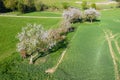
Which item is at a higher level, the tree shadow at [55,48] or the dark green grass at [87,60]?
the tree shadow at [55,48]

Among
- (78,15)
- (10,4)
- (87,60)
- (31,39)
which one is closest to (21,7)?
(10,4)

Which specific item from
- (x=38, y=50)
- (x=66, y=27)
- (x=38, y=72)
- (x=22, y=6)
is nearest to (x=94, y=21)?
(x=66, y=27)

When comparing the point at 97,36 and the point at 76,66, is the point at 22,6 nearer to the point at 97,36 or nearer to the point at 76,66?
the point at 97,36

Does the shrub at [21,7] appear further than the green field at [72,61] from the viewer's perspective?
Yes

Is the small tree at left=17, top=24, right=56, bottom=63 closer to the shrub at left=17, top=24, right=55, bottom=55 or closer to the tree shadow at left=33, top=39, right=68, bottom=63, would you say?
the shrub at left=17, top=24, right=55, bottom=55

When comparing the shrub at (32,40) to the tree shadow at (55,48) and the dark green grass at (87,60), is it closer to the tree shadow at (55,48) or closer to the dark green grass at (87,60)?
the tree shadow at (55,48)

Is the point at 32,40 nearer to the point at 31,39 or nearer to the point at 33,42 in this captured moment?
the point at 31,39

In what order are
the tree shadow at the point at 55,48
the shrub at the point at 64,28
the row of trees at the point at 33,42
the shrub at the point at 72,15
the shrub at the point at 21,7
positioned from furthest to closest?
the shrub at the point at 21,7
the shrub at the point at 72,15
the shrub at the point at 64,28
the tree shadow at the point at 55,48
the row of trees at the point at 33,42

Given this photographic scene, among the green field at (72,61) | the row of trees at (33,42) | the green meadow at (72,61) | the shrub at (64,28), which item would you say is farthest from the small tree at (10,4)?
the row of trees at (33,42)

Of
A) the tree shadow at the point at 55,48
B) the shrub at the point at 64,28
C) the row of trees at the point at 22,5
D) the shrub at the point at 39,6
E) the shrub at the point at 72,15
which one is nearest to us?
the tree shadow at the point at 55,48
